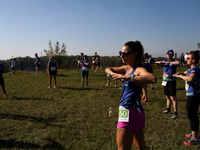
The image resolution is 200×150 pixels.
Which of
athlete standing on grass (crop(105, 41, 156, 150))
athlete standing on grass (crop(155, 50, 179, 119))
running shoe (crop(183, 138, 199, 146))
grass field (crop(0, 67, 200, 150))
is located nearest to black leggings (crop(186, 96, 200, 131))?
running shoe (crop(183, 138, 199, 146))

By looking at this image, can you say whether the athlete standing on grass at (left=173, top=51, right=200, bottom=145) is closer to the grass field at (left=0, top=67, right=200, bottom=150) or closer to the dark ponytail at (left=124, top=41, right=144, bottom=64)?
the grass field at (left=0, top=67, right=200, bottom=150)

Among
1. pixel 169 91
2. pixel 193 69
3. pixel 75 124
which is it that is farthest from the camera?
pixel 169 91

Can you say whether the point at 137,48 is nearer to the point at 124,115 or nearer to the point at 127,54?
the point at 127,54

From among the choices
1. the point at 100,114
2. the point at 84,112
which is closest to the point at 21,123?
the point at 84,112

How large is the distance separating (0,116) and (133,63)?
5630 millimetres

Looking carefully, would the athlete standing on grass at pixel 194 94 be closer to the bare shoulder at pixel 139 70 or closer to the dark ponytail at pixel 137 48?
the dark ponytail at pixel 137 48

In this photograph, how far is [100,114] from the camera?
576 cm

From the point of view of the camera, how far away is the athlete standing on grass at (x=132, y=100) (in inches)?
84.8

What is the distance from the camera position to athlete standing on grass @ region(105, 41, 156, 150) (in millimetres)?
2154

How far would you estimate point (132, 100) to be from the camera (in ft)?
7.46

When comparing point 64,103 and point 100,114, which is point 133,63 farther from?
point 64,103

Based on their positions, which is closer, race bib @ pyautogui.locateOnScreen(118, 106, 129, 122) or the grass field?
race bib @ pyautogui.locateOnScreen(118, 106, 129, 122)

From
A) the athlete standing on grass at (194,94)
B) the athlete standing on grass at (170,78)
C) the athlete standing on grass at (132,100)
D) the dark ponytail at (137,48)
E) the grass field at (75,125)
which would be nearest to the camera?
the athlete standing on grass at (132,100)

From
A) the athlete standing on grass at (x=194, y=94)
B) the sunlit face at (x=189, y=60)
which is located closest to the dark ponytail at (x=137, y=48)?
the athlete standing on grass at (x=194, y=94)
